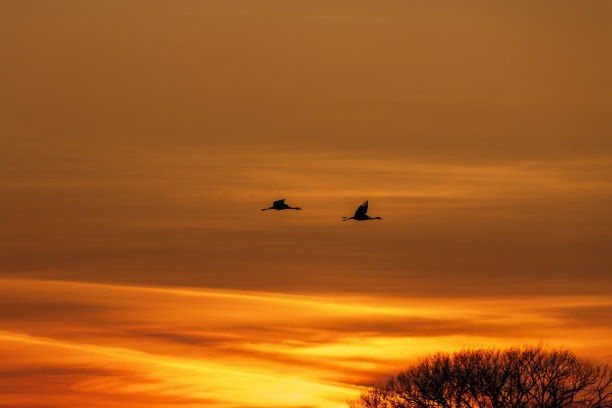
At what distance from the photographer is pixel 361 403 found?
106875 mm

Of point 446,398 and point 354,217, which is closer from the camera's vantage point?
point 354,217

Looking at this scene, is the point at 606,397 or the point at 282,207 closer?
the point at 282,207

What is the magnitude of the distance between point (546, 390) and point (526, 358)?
393 centimetres

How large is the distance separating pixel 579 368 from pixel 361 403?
477 inches

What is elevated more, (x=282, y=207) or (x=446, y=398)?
(x=282, y=207)

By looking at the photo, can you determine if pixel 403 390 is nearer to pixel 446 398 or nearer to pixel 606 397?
pixel 446 398

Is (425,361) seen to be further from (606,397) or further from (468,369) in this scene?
(606,397)

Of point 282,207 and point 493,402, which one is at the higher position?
point 282,207

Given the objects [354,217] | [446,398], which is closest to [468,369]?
[446,398]

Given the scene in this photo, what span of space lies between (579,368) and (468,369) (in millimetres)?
5825

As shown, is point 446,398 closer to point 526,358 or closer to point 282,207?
point 526,358

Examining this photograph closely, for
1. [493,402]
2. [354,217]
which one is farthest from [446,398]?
[354,217]

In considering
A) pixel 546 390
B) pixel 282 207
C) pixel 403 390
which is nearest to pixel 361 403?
pixel 403 390

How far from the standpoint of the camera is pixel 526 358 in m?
105
